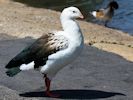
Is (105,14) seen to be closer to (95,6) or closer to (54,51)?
(95,6)

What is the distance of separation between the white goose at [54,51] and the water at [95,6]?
1258cm

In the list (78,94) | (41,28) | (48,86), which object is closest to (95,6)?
(41,28)

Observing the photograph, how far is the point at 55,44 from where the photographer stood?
8.15 m

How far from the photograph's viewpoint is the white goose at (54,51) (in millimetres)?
8070

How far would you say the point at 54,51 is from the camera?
8.09 meters

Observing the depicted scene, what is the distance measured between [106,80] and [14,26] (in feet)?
21.5

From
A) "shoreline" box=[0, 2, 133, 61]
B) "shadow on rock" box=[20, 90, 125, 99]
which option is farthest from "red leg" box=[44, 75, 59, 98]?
"shoreline" box=[0, 2, 133, 61]

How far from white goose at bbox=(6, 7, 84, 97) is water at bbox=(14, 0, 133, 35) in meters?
12.6

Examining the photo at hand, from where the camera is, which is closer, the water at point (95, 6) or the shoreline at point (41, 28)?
the shoreline at point (41, 28)

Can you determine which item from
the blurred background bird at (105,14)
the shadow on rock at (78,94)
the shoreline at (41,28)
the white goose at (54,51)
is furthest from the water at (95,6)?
the white goose at (54,51)

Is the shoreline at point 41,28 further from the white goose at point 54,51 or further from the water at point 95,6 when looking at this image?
the white goose at point 54,51

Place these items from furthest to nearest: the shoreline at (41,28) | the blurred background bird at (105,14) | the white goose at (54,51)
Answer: the blurred background bird at (105,14) → the shoreline at (41,28) → the white goose at (54,51)

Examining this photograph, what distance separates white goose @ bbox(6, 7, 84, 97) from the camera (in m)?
8.07

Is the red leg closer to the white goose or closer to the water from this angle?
the white goose
